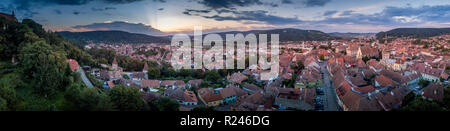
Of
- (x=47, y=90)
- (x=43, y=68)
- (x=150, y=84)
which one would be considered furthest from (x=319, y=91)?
(x=43, y=68)

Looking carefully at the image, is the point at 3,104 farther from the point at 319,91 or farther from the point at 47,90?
the point at 319,91

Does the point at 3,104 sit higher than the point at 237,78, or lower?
higher

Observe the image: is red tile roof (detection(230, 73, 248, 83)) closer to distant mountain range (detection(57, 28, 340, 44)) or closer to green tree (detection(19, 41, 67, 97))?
green tree (detection(19, 41, 67, 97))

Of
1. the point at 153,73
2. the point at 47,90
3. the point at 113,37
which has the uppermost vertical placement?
the point at 113,37

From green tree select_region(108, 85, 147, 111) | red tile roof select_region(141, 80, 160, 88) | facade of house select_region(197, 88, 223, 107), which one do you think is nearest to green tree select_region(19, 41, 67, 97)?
green tree select_region(108, 85, 147, 111)

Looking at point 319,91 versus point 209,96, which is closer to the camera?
point 209,96

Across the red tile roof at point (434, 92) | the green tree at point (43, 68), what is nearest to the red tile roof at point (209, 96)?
the green tree at point (43, 68)

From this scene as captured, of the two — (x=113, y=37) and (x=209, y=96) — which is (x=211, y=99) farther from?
(x=113, y=37)

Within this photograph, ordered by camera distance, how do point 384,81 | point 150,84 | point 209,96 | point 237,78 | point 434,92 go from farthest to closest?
1. point 237,78
2. point 150,84
3. point 384,81
4. point 209,96
5. point 434,92

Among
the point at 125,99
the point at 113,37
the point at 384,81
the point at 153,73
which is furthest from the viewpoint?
the point at 113,37

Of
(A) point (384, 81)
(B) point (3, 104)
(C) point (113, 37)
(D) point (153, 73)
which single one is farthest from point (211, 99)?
(C) point (113, 37)
